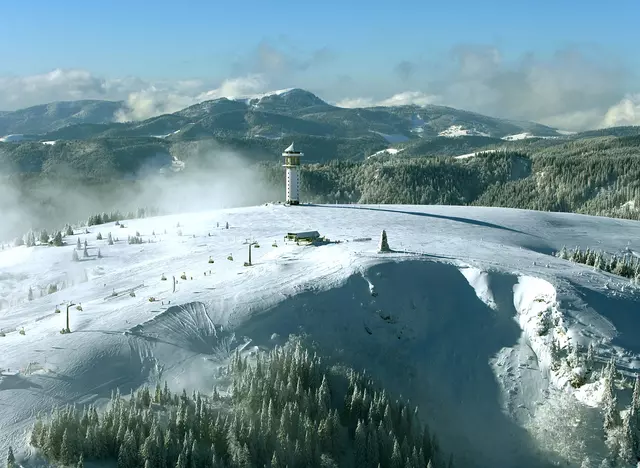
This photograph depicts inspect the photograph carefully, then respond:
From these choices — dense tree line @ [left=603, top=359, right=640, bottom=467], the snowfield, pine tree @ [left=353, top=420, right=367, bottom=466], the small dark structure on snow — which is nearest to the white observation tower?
the small dark structure on snow

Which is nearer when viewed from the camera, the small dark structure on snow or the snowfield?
the snowfield

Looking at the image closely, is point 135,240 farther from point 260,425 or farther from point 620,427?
point 620,427

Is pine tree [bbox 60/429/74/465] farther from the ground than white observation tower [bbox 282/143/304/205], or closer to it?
closer to it

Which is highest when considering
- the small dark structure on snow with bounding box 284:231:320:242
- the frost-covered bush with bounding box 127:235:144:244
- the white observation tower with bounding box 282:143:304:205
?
the white observation tower with bounding box 282:143:304:205

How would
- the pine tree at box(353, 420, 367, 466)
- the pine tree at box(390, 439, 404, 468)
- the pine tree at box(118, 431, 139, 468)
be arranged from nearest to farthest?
the pine tree at box(118, 431, 139, 468) → the pine tree at box(390, 439, 404, 468) → the pine tree at box(353, 420, 367, 466)

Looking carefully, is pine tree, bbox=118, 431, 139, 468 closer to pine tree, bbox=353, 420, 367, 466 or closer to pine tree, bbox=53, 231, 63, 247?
pine tree, bbox=353, 420, 367, 466

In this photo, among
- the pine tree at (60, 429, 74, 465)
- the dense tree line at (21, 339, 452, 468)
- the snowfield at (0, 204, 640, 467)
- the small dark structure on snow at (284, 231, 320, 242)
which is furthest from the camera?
the small dark structure on snow at (284, 231, 320, 242)

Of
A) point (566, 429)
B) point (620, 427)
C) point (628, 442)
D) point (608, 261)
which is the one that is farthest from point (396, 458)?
point (608, 261)
